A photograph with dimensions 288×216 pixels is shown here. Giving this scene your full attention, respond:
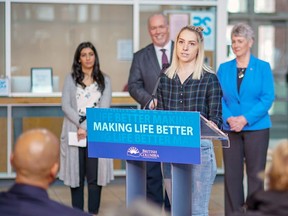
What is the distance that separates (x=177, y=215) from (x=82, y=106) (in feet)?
7.65

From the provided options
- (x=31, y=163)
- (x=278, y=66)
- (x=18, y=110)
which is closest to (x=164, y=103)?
(x=31, y=163)

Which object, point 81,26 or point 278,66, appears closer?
point 81,26

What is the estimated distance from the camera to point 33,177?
3.50 m

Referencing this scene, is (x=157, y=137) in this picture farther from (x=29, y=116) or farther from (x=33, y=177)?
(x=29, y=116)

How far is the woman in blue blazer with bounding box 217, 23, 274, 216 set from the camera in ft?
23.4

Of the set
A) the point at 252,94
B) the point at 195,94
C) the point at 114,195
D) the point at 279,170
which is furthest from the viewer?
the point at 114,195

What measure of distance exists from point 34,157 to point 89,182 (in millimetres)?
4481

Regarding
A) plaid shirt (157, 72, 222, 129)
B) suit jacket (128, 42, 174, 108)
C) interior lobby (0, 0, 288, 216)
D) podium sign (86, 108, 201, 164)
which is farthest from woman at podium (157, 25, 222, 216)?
interior lobby (0, 0, 288, 216)

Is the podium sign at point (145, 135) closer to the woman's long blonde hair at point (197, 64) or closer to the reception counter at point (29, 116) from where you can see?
the woman's long blonde hair at point (197, 64)

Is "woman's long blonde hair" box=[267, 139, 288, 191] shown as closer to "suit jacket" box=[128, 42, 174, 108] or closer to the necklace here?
the necklace

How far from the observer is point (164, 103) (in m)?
6.03

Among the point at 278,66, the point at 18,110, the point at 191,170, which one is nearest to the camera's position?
the point at 191,170

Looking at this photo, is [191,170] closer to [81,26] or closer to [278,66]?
[81,26]

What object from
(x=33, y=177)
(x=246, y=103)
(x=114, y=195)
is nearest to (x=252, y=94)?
(x=246, y=103)
